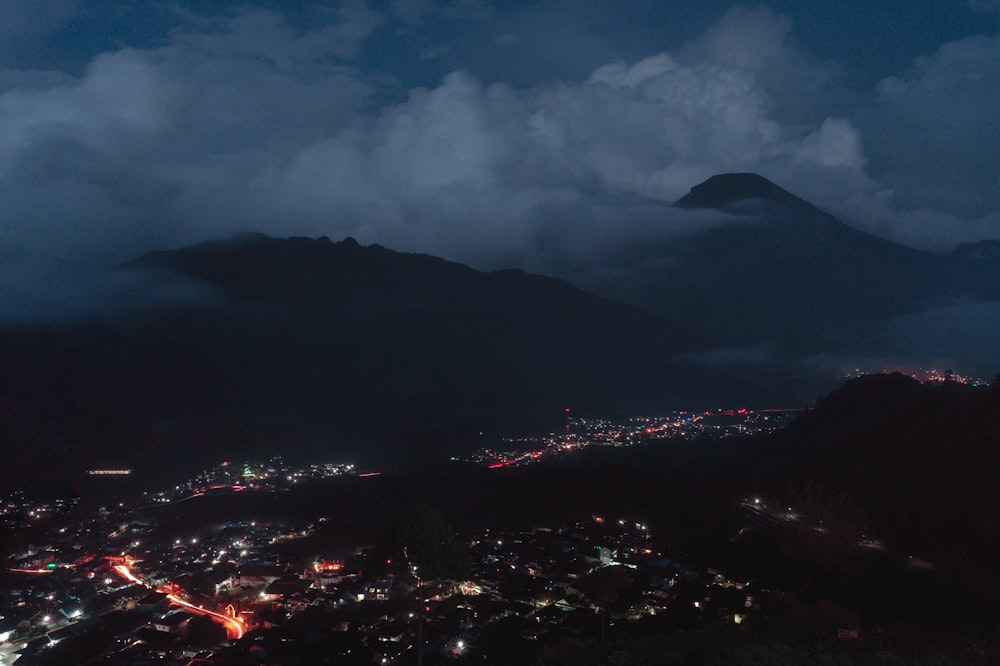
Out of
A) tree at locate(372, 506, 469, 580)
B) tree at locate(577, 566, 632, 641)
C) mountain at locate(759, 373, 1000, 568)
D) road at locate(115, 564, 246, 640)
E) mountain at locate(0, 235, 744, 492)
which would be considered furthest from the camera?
mountain at locate(0, 235, 744, 492)

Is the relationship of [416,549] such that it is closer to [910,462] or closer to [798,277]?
[910,462]

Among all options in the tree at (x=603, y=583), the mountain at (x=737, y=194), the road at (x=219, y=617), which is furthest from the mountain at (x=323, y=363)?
the mountain at (x=737, y=194)

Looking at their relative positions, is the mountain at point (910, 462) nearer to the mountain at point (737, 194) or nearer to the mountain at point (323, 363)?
the mountain at point (323, 363)

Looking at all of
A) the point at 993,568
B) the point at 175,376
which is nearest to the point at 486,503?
the point at 993,568

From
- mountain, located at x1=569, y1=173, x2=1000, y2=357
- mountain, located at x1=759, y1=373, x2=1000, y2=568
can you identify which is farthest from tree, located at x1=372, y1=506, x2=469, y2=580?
mountain, located at x1=569, y1=173, x2=1000, y2=357

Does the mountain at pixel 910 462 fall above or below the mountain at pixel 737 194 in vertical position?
below

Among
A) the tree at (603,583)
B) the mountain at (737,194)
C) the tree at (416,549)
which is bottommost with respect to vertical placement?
the tree at (603,583)

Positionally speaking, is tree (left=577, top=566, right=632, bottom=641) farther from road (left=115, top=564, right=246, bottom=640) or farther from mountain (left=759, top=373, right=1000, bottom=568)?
road (left=115, top=564, right=246, bottom=640)

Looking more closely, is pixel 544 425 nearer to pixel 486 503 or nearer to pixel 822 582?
pixel 486 503
